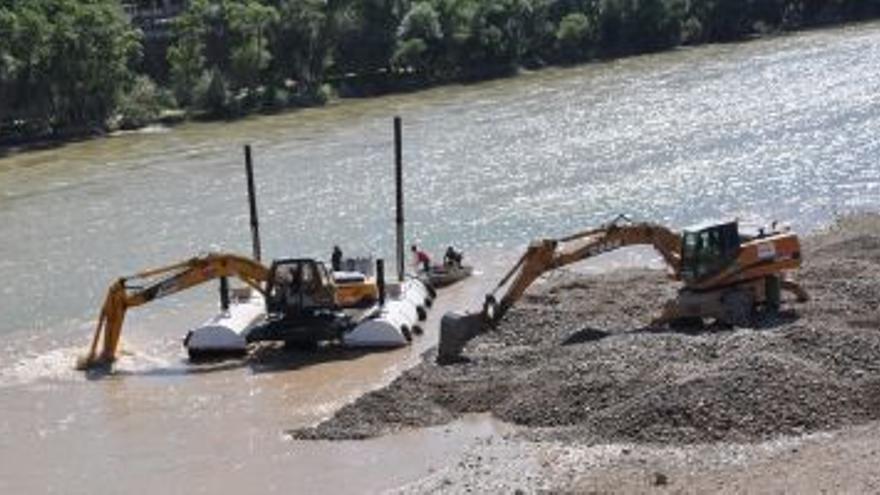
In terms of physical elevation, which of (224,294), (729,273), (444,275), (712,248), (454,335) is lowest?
(444,275)

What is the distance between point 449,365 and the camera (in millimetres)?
27250

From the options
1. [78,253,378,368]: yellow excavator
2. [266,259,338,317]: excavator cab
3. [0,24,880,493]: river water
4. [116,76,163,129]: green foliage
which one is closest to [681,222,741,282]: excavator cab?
[0,24,880,493]: river water

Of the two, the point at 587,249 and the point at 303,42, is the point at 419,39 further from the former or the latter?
the point at 587,249

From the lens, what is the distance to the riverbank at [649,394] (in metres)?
20.8

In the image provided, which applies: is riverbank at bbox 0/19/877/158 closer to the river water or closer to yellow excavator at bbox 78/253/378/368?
the river water

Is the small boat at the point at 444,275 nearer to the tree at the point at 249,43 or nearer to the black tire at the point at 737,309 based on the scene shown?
the black tire at the point at 737,309

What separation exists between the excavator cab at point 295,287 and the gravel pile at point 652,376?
10.6 feet

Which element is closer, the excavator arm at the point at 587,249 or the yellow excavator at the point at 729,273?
the yellow excavator at the point at 729,273

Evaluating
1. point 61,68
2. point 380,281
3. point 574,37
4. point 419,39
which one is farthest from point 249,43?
point 380,281

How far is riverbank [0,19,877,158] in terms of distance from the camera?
87438 millimetres

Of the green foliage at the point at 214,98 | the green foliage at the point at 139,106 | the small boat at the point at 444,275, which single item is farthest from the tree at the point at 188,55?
the small boat at the point at 444,275

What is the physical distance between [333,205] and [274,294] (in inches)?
814

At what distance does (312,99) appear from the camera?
310ft

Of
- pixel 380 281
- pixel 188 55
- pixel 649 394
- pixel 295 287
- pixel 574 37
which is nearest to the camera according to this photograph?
pixel 649 394
